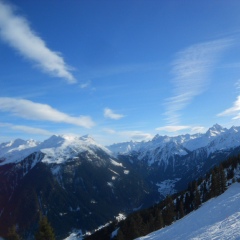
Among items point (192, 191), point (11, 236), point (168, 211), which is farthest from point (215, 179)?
point (11, 236)

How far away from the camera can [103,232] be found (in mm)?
174625

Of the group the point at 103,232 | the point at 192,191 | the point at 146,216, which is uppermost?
Result: the point at 192,191

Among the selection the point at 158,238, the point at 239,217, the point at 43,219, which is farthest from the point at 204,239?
the point at 43,219

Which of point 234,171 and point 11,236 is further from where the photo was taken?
point 234,171

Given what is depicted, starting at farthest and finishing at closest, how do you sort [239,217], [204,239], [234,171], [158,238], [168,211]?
[234,171] → [168,211] → [158,238] → [239,217] → [204,239]

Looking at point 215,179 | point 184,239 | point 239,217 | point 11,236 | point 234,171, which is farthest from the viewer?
point 234,171

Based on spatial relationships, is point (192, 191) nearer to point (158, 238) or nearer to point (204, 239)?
point (158, 238)

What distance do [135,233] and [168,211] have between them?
16184mm

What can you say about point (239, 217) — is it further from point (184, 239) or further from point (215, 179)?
point (215, 179)

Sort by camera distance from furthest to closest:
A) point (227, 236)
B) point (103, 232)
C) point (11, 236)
→ point (103, 232)
point (11, 236)
point (227, 236)

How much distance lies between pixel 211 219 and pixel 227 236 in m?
19.3

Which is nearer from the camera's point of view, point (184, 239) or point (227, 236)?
point (227, 236)

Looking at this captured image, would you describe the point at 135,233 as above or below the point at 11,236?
below

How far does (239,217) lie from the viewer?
1781 inches
